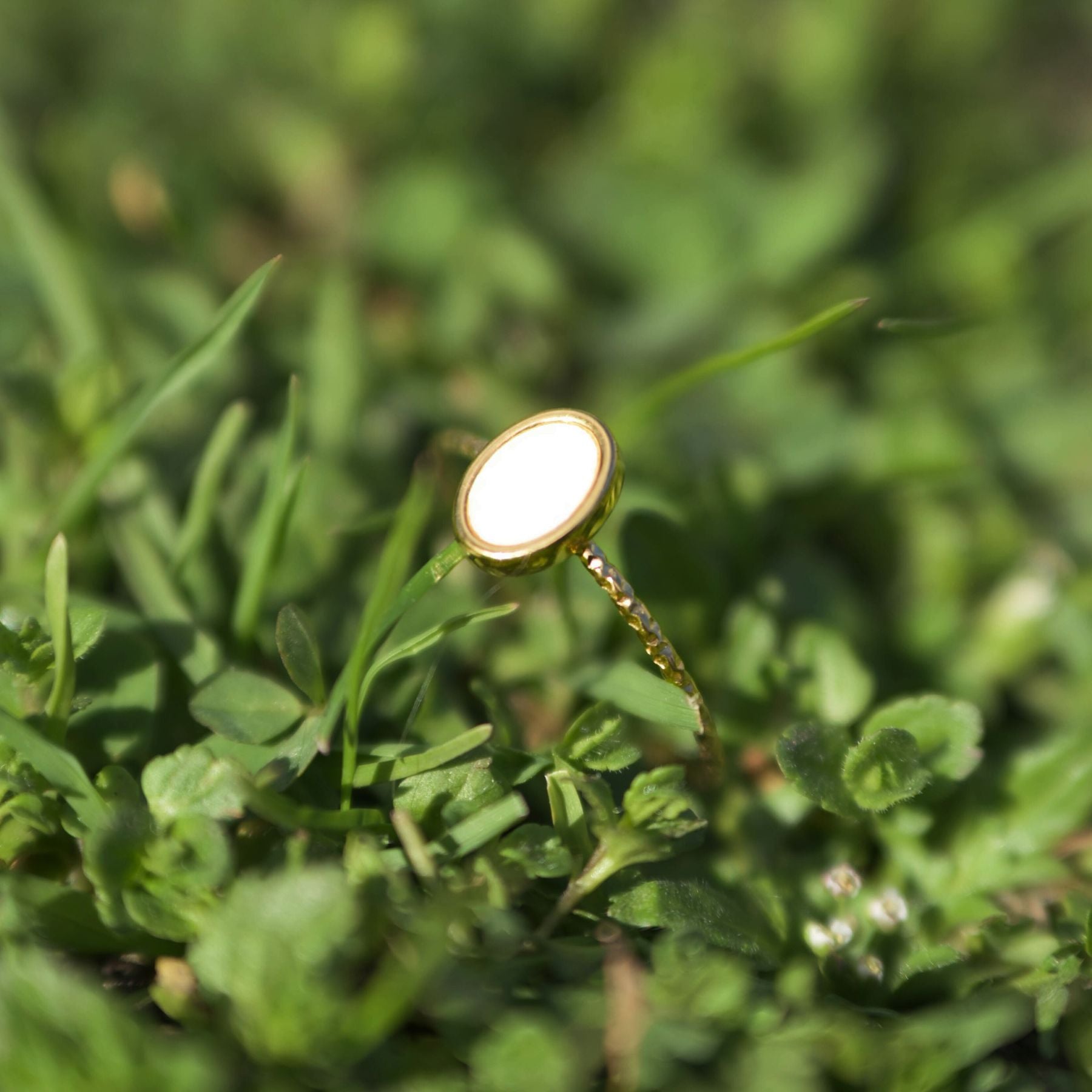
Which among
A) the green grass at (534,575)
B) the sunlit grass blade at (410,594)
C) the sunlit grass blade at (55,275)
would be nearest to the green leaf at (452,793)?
the green grass at (534,575)

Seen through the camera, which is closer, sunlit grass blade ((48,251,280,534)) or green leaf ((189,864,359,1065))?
Result: green leaf ((189,864,359,1065))

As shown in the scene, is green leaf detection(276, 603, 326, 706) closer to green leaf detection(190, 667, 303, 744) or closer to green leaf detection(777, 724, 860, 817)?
green leaf detection(190, 667, 303, 744)

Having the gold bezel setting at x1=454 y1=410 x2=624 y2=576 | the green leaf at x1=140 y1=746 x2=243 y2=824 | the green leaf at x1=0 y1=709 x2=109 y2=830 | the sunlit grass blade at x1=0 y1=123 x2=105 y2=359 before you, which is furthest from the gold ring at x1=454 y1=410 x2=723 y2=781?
the sunlit grass blade at x1=0 y1=123 x2=105 y2=359

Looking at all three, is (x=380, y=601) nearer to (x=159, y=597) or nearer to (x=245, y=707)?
(x=245, y=707)

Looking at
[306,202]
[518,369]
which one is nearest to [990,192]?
[518,369]

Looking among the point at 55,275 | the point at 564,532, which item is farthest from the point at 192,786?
the point at 55,275

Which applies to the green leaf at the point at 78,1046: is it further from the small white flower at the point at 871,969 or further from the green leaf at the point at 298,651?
the small white flower at the point at 871,969
